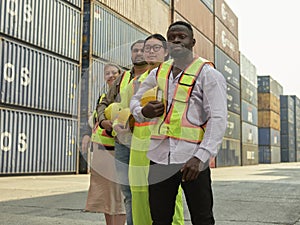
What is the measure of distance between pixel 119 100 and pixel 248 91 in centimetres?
4408

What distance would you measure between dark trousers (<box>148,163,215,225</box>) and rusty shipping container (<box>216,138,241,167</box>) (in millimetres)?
31130

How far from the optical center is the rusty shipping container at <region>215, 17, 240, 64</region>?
3591cm

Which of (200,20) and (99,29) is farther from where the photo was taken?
(200,20)

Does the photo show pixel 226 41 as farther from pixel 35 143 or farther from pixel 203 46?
pixel 35 143

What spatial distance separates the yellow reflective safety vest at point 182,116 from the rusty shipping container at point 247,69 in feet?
142

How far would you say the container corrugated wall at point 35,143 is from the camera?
14.6m

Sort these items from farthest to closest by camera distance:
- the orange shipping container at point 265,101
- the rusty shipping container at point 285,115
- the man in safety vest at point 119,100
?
the rusty shipping container at point 285,115 → the orange shipping container at point 265,101 → the man in safety vest at point 119,100

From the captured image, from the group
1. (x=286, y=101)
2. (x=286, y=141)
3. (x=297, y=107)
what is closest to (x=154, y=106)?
(x=286, y=101)

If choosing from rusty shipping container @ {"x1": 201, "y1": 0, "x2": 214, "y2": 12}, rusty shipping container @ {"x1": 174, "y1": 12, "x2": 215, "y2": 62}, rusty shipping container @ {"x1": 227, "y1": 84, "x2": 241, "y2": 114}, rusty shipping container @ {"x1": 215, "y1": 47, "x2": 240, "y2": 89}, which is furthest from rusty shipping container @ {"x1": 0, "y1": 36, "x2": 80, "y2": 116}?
rusty shipping container @ {"x1": 227, "y1": 84, "x2": 241, "y2": 114}

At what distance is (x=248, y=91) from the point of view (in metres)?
45.8

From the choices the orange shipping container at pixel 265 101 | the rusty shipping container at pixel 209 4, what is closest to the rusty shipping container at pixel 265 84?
the orange shipping container at pixel 265 101

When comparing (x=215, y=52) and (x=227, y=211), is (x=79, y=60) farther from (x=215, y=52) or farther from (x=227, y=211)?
A: (x=215, y=52)

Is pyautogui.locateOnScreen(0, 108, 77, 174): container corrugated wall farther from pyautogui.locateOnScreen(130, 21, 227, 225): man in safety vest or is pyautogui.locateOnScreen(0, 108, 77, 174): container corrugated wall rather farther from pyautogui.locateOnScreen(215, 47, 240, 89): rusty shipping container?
pyautogui.locateOnScreen(215, 47, 240, 89): rusty shipping container

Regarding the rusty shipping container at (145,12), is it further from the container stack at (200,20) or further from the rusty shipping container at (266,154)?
the rusty shipping container at (266,154)
